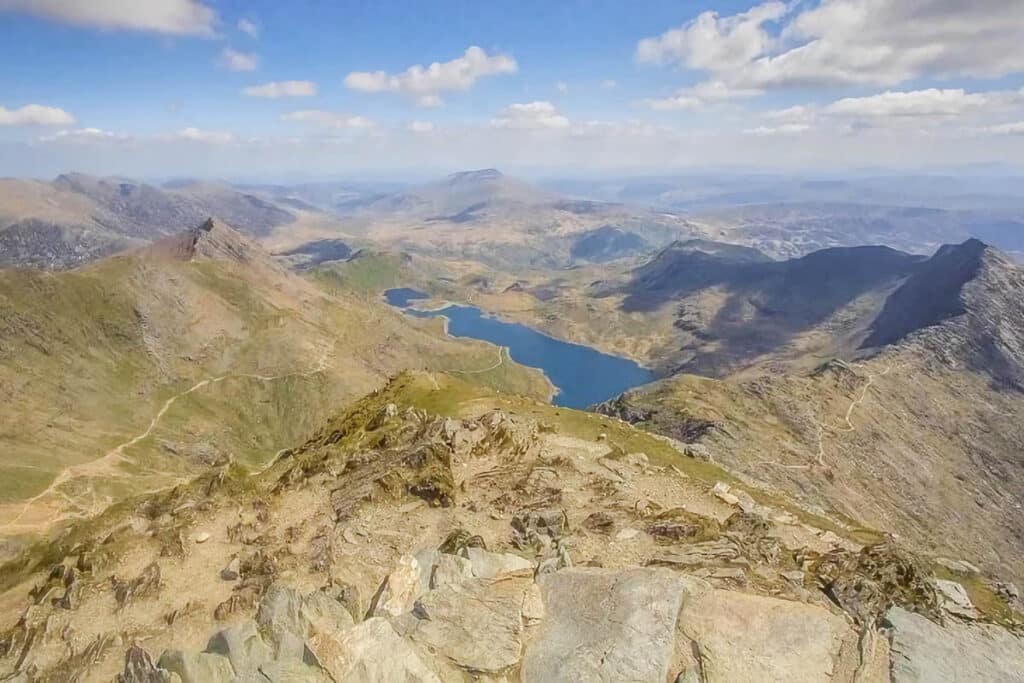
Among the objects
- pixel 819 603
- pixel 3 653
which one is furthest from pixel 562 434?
pixel 3 653

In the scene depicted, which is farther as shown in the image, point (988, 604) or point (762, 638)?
point (988, 604)

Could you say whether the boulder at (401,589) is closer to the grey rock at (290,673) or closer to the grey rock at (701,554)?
the grey rock at (290,673)

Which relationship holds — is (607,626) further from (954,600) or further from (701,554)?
(954,600)

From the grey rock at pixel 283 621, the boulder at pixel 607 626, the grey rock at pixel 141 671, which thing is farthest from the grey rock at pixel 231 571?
the boulder at pixel 607 626

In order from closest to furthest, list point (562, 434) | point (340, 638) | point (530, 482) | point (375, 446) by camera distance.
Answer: point (340, 638)
point (530, 482)
point (375, 446)
point (562, 434)

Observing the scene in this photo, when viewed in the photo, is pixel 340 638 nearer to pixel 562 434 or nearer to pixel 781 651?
pixel 781 651

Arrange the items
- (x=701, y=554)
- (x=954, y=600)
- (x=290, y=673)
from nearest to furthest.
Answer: (x=290, y=673) < (x=954, y=600) < (x=701, y=554)

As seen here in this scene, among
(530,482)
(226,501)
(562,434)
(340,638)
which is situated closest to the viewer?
(340,638)

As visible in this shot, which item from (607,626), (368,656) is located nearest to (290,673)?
(368,656)
